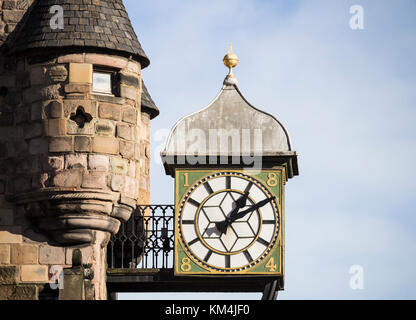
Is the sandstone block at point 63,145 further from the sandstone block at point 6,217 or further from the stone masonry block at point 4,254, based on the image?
the stone masonry block at point 4,254

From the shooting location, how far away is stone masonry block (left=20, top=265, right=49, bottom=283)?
128 feet

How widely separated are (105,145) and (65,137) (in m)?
0.59

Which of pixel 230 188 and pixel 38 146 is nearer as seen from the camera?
pixel 38 146

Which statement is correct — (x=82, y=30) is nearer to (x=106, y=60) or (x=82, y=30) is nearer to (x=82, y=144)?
(x=106, y=60)

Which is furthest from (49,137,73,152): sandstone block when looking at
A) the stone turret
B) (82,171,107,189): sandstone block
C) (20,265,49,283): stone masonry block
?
(20,265,49,283): stone masonry block

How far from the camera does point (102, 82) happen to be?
130 feet

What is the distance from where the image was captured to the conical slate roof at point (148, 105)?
138 ft

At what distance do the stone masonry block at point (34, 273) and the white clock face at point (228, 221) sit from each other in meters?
2.22

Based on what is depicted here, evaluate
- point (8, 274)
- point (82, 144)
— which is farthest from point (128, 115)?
point (8, 274)

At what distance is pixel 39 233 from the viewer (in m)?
39.2

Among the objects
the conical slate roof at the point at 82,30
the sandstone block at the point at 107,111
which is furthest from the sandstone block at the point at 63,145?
the conical slate roof at the point at 82,30

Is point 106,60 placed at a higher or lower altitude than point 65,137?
higher

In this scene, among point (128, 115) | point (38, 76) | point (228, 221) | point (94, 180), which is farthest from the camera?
point (228, 221)
